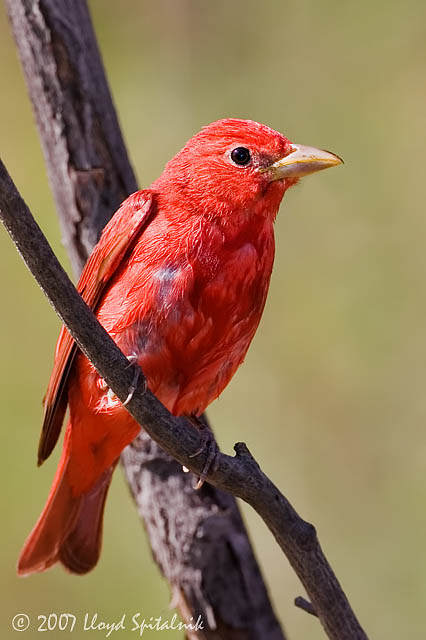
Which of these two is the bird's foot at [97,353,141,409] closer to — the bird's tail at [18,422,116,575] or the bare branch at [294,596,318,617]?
the bird's tail at [18,422,116,575]

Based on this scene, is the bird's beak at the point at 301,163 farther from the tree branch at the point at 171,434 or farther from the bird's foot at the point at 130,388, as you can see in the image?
the tree branch at the point at 171,434

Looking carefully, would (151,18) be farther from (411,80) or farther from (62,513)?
(62,513)

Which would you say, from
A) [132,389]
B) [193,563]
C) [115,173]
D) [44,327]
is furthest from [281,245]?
[132,389]

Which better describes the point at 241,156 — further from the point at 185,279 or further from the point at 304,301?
the point at 304,301

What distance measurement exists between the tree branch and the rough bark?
41.4 inches

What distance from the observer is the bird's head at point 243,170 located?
3.72 m

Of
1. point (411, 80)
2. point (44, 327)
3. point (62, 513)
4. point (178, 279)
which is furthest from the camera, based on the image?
point (411, 80)

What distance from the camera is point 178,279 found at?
11.7ft

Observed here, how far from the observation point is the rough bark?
14.6 feet

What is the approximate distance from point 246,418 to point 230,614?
1.63m

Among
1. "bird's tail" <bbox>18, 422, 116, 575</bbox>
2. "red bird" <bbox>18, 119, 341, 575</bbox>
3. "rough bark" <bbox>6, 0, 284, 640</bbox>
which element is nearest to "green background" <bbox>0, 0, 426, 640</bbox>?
"rough bark" <bbox>6, 0, 284, 640</bbox>
